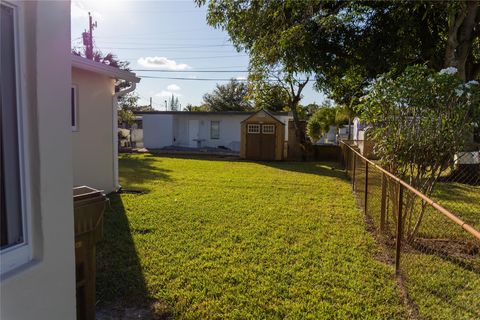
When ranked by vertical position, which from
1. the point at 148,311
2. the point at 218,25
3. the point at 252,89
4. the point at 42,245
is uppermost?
the point at 218,25

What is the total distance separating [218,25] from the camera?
39.4ft

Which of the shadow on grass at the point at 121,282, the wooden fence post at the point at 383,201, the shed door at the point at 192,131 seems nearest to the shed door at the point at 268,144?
the shed door at the point at 192,131

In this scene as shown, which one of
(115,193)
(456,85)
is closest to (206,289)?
(456,85)

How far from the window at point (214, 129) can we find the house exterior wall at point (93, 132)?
54.7 ft

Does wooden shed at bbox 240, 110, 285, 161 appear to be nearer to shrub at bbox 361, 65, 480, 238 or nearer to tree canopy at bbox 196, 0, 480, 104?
tree canopy at bbox 196, 0, 480, 104

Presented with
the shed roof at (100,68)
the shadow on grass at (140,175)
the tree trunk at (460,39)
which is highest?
the tree trunk at (460,39)

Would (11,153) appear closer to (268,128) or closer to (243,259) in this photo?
(243,259)

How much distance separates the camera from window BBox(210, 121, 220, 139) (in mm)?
25152

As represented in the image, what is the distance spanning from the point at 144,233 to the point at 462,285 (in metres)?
4.24

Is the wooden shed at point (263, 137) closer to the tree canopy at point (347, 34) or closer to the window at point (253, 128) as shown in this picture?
the window at point (253, 128)

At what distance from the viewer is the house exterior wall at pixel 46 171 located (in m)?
1.85

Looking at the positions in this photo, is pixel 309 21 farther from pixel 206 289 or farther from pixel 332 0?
pixel 206 289

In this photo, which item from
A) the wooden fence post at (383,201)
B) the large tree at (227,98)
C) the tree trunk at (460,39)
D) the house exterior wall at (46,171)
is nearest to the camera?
the house exterior wall at (46,171)

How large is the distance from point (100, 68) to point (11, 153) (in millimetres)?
6158
